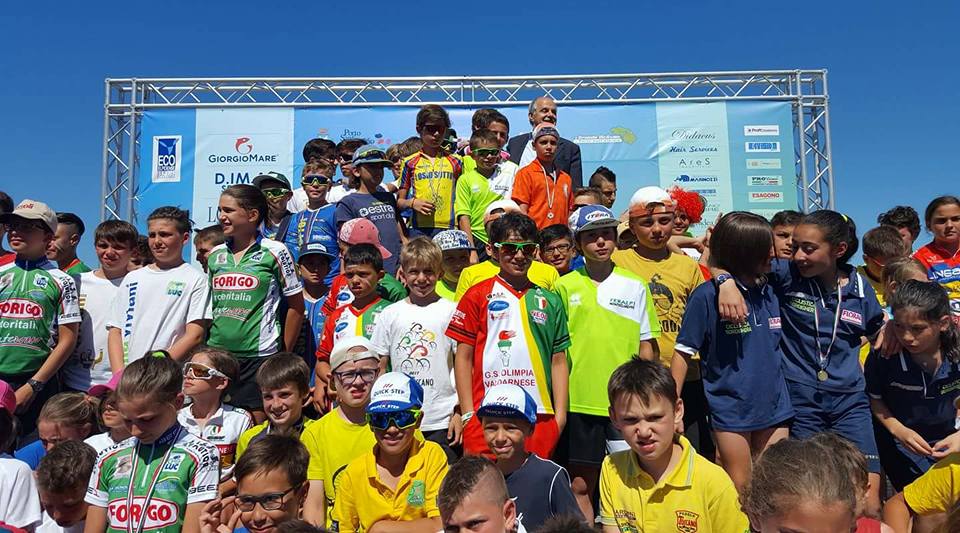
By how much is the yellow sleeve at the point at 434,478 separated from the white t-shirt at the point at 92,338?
330 centimetres

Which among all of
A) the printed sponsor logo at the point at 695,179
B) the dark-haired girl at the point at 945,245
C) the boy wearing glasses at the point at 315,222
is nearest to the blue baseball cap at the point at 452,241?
the boy wearing glasses at the point at 315,222

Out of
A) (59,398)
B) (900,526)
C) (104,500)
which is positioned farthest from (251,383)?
(900,526)

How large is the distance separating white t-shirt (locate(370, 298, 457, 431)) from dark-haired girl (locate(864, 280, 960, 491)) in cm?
259

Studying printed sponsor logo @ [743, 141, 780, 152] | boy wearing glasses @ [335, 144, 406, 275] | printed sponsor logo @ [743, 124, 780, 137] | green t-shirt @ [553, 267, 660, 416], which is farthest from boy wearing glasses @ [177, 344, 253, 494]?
printed sponsor logo @ [743, 124, 780, 137]

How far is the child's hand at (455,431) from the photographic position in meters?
4.94

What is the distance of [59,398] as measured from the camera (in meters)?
4.95

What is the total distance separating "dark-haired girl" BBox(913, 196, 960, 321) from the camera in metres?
6.33

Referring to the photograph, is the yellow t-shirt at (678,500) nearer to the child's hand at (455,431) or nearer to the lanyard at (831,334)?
the lanyard at (831,334)

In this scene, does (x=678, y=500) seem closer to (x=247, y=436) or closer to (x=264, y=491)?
(x=264, y=491)

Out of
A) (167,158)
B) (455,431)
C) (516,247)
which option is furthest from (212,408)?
(167,158)

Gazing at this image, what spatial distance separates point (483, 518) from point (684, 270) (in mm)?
2975

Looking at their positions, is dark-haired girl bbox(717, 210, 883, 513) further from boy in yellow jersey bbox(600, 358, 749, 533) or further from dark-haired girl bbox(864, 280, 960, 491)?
boy in yellow jersey bbox(600, 358, 749, 533)

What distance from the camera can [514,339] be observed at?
485cm

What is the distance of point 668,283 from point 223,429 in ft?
10.3
